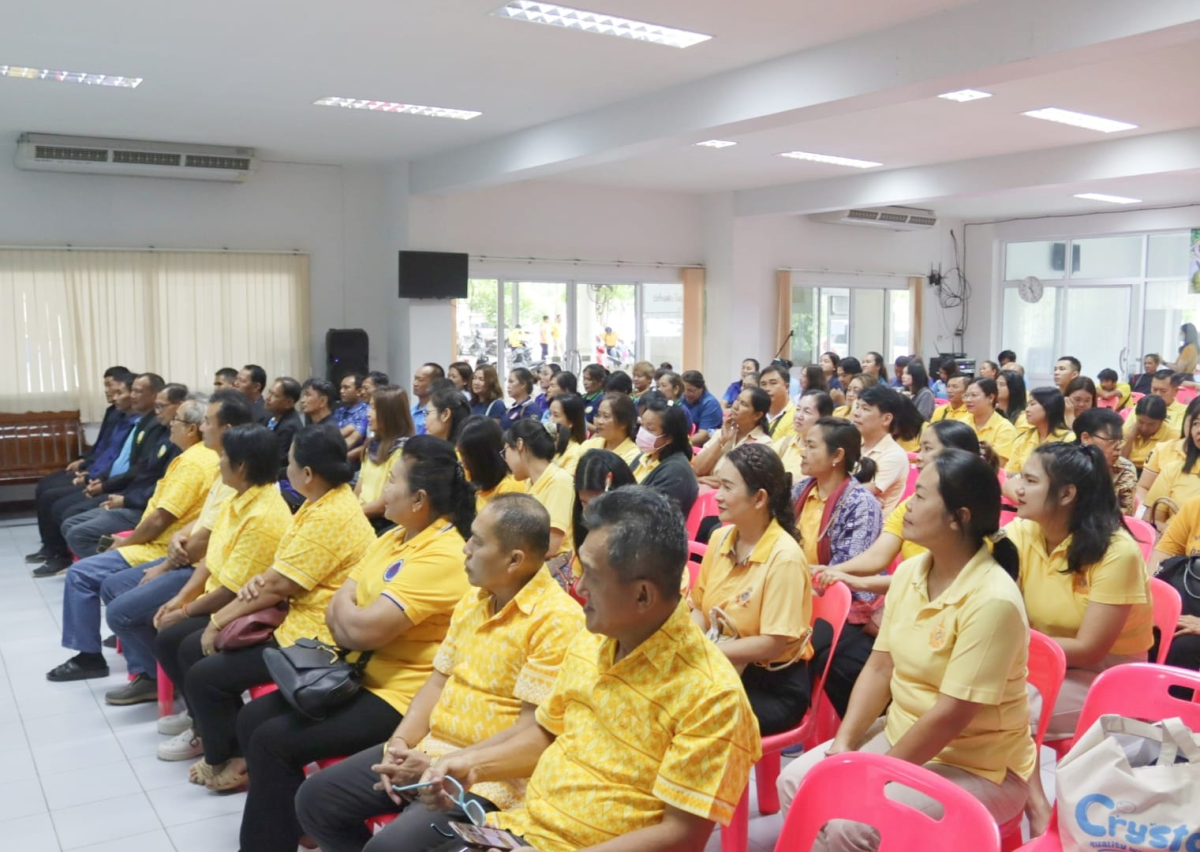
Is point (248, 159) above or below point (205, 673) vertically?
above

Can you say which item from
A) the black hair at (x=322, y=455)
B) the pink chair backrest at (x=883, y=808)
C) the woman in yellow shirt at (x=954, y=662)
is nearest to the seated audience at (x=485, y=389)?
the black hair at (x=322, y=455)

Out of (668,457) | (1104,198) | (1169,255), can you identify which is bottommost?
(668,457)

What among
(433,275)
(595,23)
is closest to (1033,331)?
(433,275)

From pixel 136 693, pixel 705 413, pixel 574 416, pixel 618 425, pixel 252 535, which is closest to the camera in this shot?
pixel 252 535

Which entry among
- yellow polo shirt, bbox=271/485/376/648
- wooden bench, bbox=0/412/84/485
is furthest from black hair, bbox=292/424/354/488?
wooden bench, bbox=0/412/84/485

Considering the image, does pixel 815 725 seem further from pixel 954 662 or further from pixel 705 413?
pixel 705 413

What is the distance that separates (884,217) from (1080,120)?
16.6 ft

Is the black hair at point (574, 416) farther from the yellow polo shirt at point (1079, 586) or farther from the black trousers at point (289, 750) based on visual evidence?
the yellow polo shirt at point (1079, 586)

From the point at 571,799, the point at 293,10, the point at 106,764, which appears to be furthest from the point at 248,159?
the point at 571,799

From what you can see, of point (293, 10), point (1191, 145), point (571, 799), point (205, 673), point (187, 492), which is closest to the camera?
point (571, 799)

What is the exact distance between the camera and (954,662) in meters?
2.04

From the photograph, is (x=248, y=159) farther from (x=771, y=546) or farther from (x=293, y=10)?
(x=771, y=546)

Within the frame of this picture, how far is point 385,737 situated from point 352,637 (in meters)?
0.29

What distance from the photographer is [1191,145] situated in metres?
8.30
